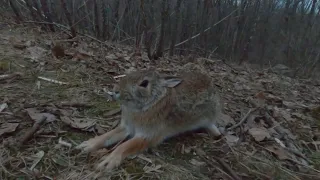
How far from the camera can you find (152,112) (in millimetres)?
2660

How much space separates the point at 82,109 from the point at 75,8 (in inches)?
204

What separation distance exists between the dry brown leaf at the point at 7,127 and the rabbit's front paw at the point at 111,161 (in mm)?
856

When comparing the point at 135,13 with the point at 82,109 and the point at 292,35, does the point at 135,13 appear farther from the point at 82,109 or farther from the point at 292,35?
the point at 292,35

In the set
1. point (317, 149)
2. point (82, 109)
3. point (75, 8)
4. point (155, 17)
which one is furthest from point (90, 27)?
point (317, 149)

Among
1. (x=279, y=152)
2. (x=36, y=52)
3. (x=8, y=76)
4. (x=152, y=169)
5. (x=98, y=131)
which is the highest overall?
(x=36, y=52)

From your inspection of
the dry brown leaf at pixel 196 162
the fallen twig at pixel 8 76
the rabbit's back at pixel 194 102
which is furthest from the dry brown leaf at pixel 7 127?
the dry brown leaf at pixel 196 162

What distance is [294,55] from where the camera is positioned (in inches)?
593

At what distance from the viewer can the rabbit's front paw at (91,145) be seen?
2475 mm

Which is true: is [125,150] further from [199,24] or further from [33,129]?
[199,24]

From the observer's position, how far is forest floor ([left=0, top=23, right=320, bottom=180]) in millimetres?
2344

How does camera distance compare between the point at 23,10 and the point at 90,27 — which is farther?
the point at 90,27

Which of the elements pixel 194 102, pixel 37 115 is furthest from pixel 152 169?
pixel 37 115

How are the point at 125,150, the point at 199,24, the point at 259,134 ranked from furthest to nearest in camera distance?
the point at 199,24 → the point at 259,134 → the point at 125,150

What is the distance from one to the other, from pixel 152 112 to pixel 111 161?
0.58 m
